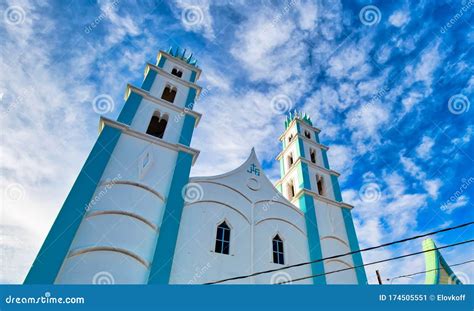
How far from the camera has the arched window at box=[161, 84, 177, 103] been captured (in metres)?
14.7

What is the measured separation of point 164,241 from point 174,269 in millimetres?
900

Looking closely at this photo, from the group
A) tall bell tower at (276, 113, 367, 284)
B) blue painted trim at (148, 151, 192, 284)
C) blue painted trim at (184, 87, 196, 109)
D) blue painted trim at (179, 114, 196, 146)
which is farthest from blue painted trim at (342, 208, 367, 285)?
blue painted trim at (184, 87, 196, 109)

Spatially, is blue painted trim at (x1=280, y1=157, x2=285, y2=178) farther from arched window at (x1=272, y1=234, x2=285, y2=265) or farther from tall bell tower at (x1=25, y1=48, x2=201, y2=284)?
tall bell tower at (x1=25, y1=48, x2=201, y2=284)

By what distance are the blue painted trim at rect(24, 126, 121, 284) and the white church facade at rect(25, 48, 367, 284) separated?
0.03 metres

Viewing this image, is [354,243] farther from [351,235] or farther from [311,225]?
[311,225]

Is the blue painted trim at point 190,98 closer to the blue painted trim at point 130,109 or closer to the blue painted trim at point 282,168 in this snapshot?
the blue painted trim at point 130,109

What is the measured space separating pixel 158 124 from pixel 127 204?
517 centimetres

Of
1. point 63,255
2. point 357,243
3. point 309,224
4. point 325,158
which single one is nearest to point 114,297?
point 63,255

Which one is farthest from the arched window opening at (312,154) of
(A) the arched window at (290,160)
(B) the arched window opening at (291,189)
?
(B) the arched window opening at (291,189)

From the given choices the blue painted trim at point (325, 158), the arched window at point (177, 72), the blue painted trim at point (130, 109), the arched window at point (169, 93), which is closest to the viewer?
the blue painted trim at point (130, 109)

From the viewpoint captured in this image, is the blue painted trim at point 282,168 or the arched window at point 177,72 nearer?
the arched window at point 177,72

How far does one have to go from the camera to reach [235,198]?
11.3m

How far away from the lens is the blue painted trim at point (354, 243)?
11.7 meters

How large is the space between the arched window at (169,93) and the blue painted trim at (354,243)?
1105 cm
